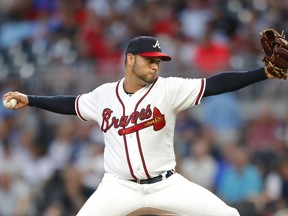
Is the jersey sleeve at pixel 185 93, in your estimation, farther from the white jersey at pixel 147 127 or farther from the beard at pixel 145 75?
the beard at pixel 145 75

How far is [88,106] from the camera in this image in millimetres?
7082

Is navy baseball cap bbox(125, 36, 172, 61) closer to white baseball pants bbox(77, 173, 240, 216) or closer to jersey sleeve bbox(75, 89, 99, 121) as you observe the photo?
jersey sleeve bbox(75, 89, 99, 121)

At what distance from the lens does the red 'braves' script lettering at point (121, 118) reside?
6.73m

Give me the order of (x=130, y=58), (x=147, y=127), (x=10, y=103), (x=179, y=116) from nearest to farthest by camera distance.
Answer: (x=147, y=127) → (x=130, y=58) → (x=10, y=103) → (x=179, y=116)

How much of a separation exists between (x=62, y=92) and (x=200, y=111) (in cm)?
187

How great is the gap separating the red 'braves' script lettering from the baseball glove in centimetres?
95

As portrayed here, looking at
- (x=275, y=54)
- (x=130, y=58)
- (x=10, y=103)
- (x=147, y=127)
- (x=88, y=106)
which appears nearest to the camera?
(x=275, y=54)

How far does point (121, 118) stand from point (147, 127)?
0.22m

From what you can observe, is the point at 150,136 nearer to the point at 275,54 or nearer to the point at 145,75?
the point at 145,75

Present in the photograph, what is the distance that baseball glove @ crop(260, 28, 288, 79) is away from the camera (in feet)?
21.2

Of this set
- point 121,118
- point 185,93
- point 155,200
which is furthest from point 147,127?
point 155,200

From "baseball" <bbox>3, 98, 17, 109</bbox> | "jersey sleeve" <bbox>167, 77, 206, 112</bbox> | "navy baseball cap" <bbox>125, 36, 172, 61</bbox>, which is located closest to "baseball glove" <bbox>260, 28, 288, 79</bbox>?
"jersey sleeve" <bbox>167, 77, 206, 112</bbox>

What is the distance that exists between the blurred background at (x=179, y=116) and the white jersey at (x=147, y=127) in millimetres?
3017

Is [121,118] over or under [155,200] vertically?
over
